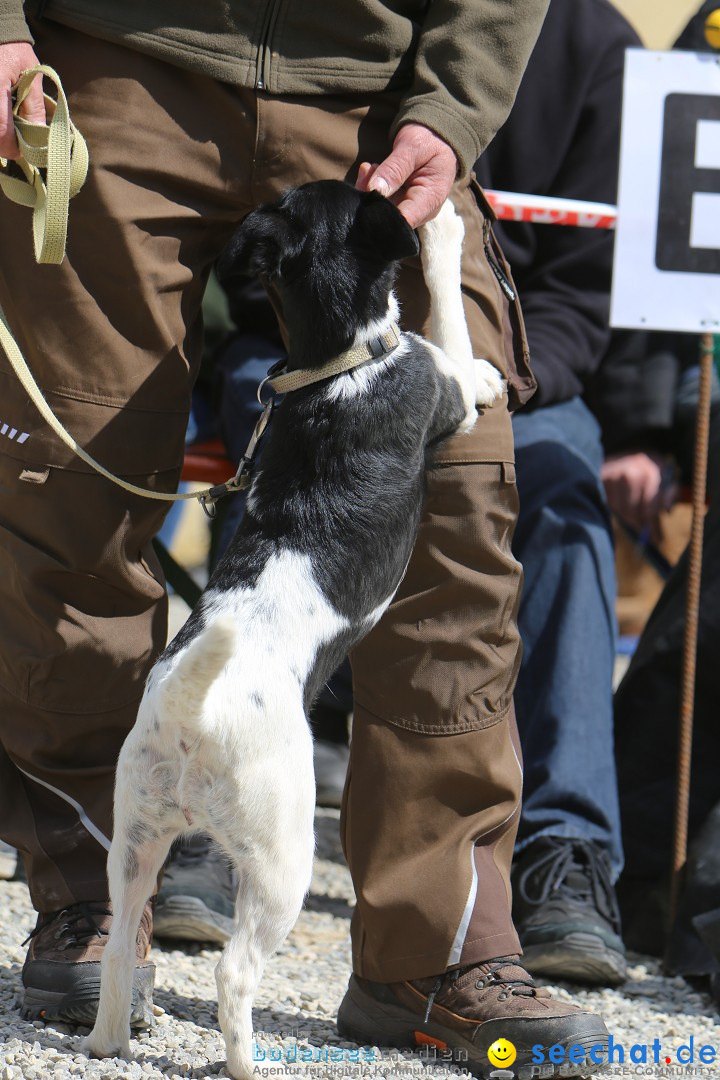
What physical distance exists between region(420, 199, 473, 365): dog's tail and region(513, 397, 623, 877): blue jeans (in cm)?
123

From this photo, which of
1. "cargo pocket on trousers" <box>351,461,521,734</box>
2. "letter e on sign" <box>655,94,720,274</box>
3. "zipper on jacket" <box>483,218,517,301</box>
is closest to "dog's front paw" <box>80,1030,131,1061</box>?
"cargo pocket on trousers" <box>351,461,521,734</box>

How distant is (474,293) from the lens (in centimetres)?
249

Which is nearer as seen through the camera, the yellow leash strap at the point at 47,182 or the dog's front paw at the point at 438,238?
the yellow leash strap at the point at 47,182

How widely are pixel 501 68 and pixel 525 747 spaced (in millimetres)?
1796

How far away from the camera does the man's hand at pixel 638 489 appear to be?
4.34m

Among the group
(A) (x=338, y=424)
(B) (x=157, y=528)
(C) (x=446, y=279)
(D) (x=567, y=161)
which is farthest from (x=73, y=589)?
(D) (x=567, y=161)

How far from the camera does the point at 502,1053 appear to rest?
7.44ft

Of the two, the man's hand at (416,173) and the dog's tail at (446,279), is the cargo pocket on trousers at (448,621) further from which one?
the man's hand at (416,173)

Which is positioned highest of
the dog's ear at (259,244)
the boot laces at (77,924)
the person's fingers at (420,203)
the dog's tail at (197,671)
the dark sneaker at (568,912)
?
the person's fingers at (420,203)

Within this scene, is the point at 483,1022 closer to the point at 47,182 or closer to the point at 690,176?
the point at 47,182

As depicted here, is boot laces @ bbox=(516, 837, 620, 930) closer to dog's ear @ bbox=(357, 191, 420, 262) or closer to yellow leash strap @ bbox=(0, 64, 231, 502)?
yellow leash strap @ bbox=(0, 64, 231, 502)

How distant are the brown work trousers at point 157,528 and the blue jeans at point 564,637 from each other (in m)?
0.78

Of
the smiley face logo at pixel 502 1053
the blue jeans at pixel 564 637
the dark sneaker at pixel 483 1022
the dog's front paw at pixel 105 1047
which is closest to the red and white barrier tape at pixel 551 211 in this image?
the blue jeans at pixel 564 637

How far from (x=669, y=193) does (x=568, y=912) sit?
1.95 meters
